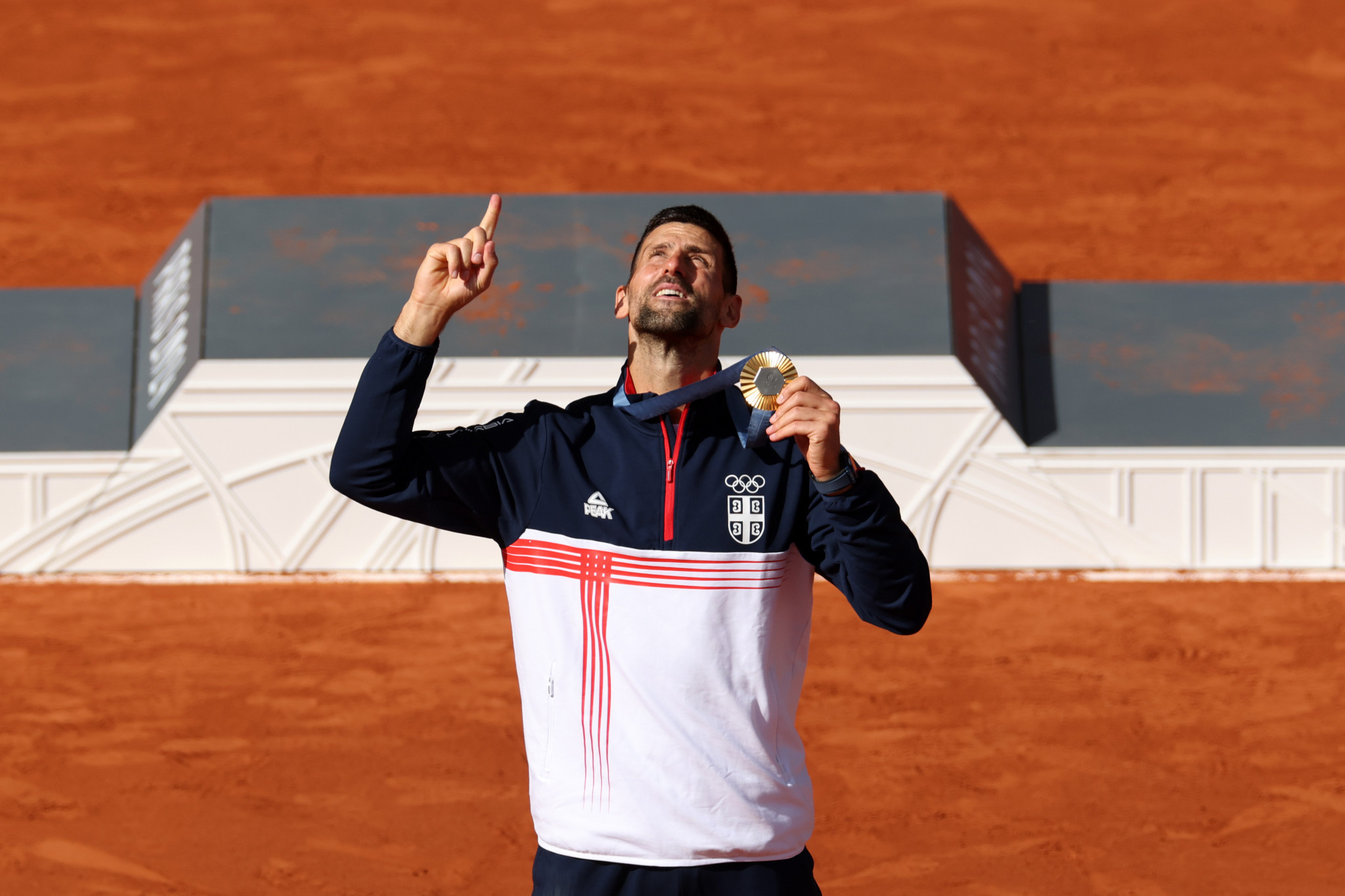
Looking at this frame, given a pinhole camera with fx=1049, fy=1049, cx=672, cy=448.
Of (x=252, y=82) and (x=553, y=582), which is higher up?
(x=252, y=82)

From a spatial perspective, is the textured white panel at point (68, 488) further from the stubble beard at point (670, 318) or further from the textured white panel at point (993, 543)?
the stubble beard at point (670, 318)

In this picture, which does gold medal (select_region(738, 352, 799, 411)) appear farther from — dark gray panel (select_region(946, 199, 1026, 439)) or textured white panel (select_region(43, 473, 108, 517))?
textured white panel (select_region(43, 473, 108, 517))

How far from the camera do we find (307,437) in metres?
5.85

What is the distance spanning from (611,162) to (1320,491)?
504 centimetres

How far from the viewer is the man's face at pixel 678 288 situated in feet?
6.52

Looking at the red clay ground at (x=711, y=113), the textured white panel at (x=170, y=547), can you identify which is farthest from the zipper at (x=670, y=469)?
the red clay ground at (x=711, y=113)

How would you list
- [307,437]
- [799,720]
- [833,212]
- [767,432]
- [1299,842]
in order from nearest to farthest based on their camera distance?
[767,432] < [1299,842] < [799,720] < [307,437] < [833,212]

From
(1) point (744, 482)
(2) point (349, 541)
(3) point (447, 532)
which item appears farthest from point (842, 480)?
(2) point (349, 541)

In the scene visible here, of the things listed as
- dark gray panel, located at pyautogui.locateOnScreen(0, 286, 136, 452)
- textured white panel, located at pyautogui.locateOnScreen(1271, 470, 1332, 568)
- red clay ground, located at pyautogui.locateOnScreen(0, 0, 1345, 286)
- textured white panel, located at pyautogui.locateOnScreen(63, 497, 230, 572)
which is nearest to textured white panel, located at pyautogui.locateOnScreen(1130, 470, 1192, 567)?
textured white panel, located at pyautogui.locateOnScreen(1271, 470, 1332, 568)

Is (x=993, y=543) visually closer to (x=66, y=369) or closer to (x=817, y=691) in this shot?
(x=817, y=691)

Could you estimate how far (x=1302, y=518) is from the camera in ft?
19.8

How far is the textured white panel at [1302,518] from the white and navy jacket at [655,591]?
510 centimetres

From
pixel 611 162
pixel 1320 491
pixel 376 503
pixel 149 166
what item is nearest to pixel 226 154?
pixel 149 166

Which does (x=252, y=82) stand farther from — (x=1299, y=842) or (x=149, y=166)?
(x=1299, y=842)
